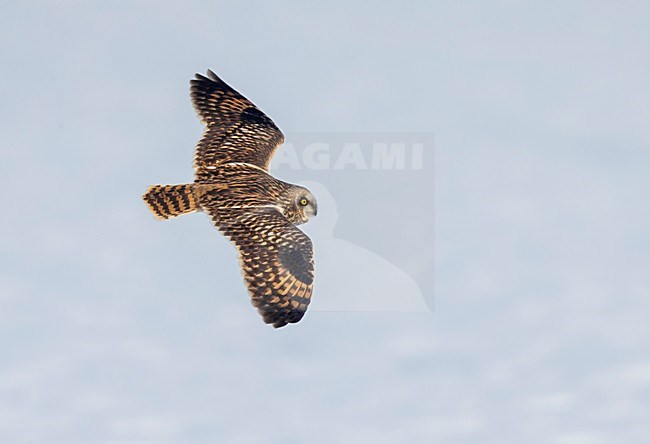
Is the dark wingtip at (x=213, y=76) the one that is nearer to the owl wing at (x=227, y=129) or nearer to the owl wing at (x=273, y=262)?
the owl wing at (x=227, y=129)

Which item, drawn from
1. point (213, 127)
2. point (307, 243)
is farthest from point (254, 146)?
point (307, 243)

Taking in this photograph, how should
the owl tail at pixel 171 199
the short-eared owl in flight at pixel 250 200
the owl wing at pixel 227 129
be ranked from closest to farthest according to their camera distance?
1. the short-eared owl in flight at pixel 250 200
2. the owl tail at pixel 171 199
3. the owl wing at pixel 227 129

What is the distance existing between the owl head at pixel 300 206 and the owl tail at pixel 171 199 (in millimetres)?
1989

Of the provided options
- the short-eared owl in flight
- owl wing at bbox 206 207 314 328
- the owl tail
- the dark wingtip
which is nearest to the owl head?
the short-eared owl in flight

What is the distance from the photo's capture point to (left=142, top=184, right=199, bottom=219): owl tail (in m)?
21.2

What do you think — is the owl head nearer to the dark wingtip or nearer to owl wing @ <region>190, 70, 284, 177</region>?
owl wing @ <region>190, 70, 284, 177</region>

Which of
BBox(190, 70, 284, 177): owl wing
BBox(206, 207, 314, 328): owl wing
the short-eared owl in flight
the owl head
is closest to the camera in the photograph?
BBox(206, 207, 314, 328): owl wing

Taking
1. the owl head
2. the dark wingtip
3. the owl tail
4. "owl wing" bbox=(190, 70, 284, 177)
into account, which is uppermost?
the dark wingtip

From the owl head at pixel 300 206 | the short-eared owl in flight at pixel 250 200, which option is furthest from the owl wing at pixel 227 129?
the owl head at pixel 300 206

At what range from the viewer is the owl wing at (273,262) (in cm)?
1941

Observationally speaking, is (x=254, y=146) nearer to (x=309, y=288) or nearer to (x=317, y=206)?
(x=317, y=206)

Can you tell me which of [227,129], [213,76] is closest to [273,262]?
[227,129]

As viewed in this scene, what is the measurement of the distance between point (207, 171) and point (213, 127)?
1502mm

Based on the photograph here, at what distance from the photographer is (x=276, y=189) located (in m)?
22.0
